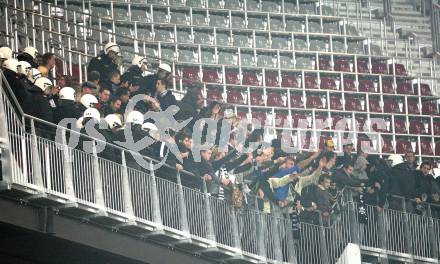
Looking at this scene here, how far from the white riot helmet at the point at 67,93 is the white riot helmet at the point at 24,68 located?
49cm

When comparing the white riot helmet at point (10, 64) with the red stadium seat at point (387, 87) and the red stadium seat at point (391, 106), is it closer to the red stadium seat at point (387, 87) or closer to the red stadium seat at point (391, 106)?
the red stadium seat at point (391, 106)

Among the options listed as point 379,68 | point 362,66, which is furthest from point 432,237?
point 379,68

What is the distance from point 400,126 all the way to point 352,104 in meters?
1.17

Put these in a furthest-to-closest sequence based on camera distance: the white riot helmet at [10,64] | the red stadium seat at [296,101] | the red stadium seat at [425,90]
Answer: the red stadium seat at [425,90] < the red stadium seat at [296,101] < the white riot helmet at [10,64]

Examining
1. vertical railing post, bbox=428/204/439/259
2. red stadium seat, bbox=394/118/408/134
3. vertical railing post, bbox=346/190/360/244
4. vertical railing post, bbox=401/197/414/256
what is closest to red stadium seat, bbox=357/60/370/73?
red stadium seat, bbox=394/118/408/134

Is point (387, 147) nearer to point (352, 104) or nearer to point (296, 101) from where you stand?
point (352, 104)

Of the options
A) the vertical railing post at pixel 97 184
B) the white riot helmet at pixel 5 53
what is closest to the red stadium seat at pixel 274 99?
the white riot helmet at pixel 5 53

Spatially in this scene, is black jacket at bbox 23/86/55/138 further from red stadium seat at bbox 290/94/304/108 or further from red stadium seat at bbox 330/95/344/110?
red stadium seat at bbox 330/95/344/110

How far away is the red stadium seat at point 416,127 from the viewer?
1214 inches

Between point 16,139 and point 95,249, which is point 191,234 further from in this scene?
point 16,139

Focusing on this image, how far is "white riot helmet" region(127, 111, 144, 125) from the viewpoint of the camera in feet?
60.8

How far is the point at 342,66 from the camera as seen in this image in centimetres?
3105

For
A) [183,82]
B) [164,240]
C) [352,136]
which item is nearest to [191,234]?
[164,240]

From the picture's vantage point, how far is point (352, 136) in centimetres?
2923
